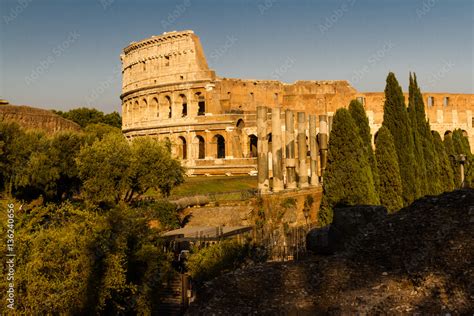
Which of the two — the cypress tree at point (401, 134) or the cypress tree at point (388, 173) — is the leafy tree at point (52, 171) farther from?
the cypress tree at point (401, 134)

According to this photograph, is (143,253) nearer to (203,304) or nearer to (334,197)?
(203,304)

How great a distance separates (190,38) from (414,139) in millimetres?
27919

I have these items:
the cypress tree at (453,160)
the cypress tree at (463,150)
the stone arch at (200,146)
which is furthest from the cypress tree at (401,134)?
the stone arch at (200,146)

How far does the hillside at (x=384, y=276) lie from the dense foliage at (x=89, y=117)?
66046 mm

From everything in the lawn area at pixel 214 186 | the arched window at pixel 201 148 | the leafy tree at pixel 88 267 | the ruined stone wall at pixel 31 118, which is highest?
the ruined stone wall at pixel 31 118

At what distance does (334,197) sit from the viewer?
819 inches

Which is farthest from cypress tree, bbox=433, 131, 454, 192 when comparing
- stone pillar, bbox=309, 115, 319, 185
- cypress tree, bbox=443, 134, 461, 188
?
stone pillar, bbox=309, 115, 319, 185

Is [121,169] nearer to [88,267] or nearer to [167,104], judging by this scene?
[88,267]

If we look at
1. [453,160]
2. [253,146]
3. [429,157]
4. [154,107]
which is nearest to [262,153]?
[429,157]

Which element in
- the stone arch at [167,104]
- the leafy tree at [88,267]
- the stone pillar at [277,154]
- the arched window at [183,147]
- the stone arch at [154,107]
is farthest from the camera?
the stone arch at [154,107]

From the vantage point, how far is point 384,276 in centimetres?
816

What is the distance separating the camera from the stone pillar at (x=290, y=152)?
2741 cm

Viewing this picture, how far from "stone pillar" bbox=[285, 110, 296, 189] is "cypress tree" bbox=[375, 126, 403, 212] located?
16.6 ft

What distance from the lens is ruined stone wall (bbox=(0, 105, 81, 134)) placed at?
94.8 ft
